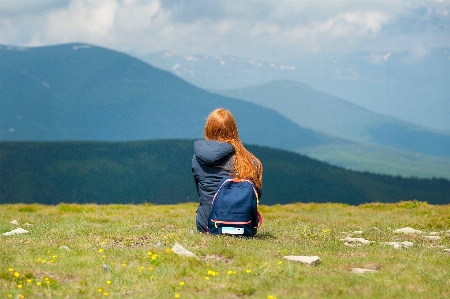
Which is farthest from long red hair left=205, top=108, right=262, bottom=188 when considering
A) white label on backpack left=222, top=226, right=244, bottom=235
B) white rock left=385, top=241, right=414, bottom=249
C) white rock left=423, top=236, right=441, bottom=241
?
white rock left=423, top=236, right=441, bottom=241

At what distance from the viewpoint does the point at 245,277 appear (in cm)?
972

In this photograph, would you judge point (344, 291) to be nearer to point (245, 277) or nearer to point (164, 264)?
point (245, 277)

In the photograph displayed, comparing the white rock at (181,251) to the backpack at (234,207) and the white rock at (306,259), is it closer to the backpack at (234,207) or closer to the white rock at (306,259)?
the white rock at (306,259)

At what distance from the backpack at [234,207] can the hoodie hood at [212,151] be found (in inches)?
20.8

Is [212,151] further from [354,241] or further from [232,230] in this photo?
[354,241]

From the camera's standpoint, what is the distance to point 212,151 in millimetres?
13297

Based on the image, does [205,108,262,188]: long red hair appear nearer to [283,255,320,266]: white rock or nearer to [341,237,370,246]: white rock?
[341,237,370,246]: white rock

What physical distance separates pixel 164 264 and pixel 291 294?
2613mm

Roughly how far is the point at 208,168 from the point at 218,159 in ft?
1.61

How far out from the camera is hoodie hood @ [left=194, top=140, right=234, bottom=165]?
523 inches

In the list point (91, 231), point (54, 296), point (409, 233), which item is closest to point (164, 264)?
point (54, 296)

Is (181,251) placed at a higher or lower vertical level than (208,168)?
lower

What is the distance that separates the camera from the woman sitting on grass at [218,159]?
1334 centimetres

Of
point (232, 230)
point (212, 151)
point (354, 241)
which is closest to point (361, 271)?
point (232, 230)
